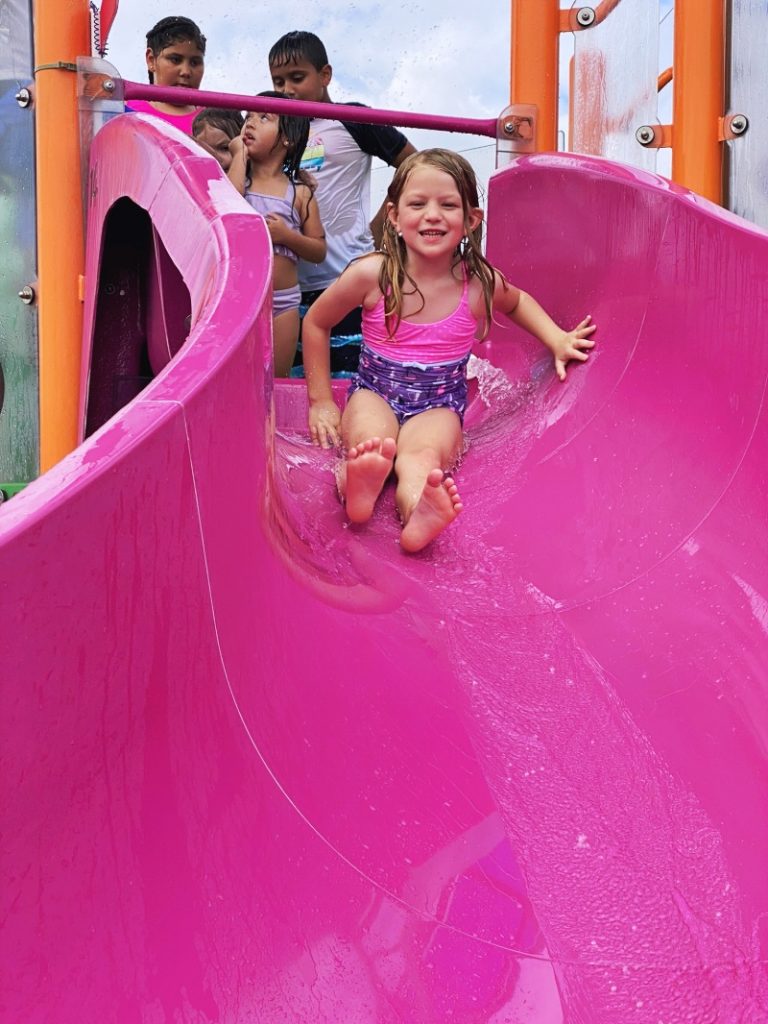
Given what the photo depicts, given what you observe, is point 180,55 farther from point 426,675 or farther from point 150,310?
point 426,675

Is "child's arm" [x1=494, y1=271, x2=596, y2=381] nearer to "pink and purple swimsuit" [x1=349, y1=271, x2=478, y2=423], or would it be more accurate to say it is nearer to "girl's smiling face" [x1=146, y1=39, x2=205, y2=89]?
"pink and purple swimsuit" [x1=349, y1=271, x2=478, y2=423]

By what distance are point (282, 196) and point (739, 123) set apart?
128 cm

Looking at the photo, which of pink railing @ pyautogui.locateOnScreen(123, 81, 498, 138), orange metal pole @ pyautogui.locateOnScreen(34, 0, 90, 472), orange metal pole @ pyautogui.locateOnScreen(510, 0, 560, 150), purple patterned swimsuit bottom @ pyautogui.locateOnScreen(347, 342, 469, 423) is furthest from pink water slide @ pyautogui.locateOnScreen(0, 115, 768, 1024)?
orange metal pole @ pyautogui.locateOnScreen(510, 0, 560, 150)

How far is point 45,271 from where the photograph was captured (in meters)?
2.56

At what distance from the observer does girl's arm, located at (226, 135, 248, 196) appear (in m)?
3.19

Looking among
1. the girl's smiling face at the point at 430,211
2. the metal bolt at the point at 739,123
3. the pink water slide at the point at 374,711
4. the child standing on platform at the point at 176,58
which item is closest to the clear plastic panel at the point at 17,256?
the pink water slide at the point at 374,711

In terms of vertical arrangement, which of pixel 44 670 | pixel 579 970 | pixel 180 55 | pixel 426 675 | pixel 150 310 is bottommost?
pixel 579 970

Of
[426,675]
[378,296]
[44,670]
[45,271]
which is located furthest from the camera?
[45,271]

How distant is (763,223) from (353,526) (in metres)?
1.57

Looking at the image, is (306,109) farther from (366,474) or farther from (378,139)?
(366,474)

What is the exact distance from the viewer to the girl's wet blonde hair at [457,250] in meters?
2.29

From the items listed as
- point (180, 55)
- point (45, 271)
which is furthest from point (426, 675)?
point (180, 55)

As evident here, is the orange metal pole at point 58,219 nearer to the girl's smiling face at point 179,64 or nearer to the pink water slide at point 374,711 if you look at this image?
the pink water slide at point 374,711

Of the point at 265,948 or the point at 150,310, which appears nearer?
the point at 265,948
